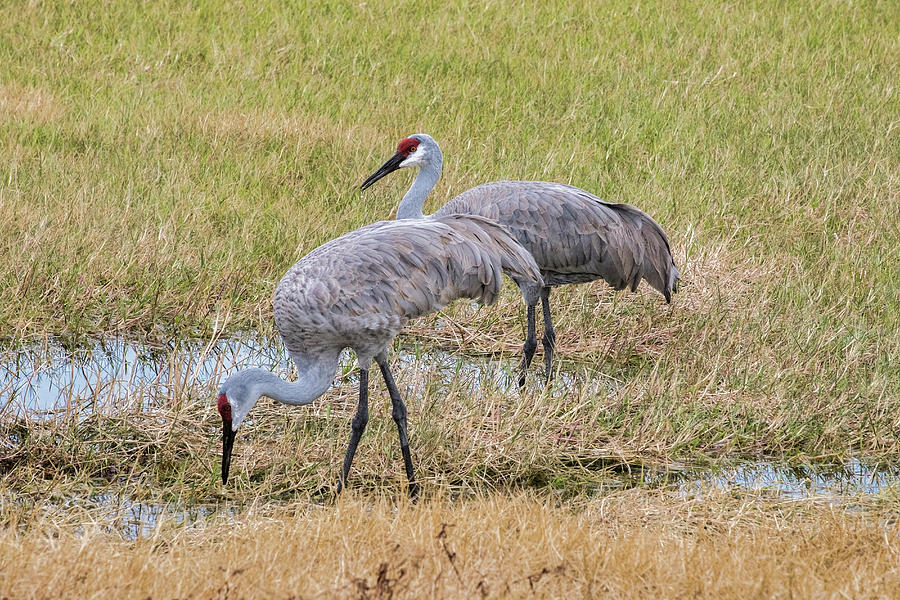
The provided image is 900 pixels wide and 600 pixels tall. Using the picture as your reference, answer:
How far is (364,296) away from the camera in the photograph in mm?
4625

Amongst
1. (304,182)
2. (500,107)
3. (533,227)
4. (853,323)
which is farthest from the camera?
(500,107)

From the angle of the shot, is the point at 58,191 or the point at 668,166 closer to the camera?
the point at 58,191

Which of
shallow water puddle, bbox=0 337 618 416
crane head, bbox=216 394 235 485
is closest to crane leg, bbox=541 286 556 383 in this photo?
shallow water puddle, bbox=0 337 618 416

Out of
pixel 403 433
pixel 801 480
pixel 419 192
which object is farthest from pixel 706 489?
pixel 419 192

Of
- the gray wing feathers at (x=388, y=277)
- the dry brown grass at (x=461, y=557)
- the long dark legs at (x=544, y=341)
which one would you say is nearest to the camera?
the dry brown grass at (x=461, y=557)

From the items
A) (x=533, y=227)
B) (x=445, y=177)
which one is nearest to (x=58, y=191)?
(x=445, y=177)

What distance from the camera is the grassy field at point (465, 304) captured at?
3791 millimetres

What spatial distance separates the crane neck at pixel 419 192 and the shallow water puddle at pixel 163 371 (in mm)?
681

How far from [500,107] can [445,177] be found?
190 cm

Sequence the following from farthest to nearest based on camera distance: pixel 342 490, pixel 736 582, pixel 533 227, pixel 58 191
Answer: pixel 58 191, pixel 533 227, pixel 342 490, pixel 736 582

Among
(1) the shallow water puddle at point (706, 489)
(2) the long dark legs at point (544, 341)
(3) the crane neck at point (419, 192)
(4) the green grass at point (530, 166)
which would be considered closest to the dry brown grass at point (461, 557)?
(1) the shallow water puddle at point (706, 489)

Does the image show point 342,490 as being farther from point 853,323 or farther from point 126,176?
point 126,176

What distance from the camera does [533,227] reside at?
5.78 meters

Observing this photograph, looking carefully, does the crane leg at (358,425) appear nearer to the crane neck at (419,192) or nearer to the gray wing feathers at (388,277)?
the gray wing feathers at (388,277)
